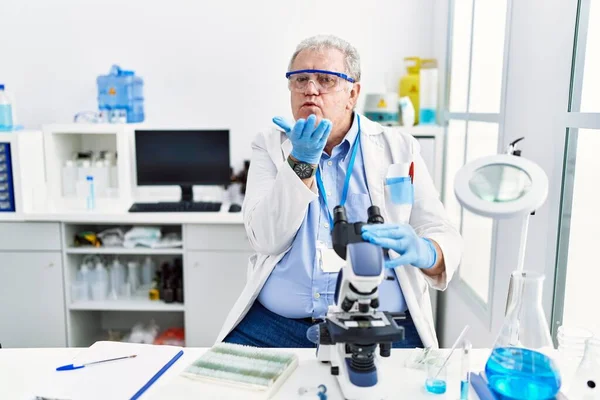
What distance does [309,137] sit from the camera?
1.42m

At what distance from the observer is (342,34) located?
3270mm

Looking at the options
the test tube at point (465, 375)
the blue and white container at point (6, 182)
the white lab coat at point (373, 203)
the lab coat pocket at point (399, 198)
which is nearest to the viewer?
the test tube at point (465, 375)

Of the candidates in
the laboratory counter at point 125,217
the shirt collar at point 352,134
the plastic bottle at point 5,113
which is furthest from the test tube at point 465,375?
the plastic bottle at point 5,113

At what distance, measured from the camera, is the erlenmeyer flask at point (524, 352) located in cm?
99

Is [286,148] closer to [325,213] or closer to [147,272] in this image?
A: [325,213]

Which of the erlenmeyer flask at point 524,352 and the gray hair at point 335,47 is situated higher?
the gray hair at point 335,47

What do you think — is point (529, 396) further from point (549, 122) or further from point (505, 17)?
point (505, 17)

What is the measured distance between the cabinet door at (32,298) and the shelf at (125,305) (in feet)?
0.37

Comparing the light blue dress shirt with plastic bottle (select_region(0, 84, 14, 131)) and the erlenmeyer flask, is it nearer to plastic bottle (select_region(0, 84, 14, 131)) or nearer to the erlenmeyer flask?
the erlenmeyer flask

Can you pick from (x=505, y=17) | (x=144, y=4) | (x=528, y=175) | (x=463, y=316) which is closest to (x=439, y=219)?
(x=528, y=175)

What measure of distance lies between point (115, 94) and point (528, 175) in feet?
8.74

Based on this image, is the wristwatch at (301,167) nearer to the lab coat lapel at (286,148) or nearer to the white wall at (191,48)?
the lab coat lapel at (286,148)

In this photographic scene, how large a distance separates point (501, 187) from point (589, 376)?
419 mm

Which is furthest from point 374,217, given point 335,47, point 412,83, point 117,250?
point 412,83
